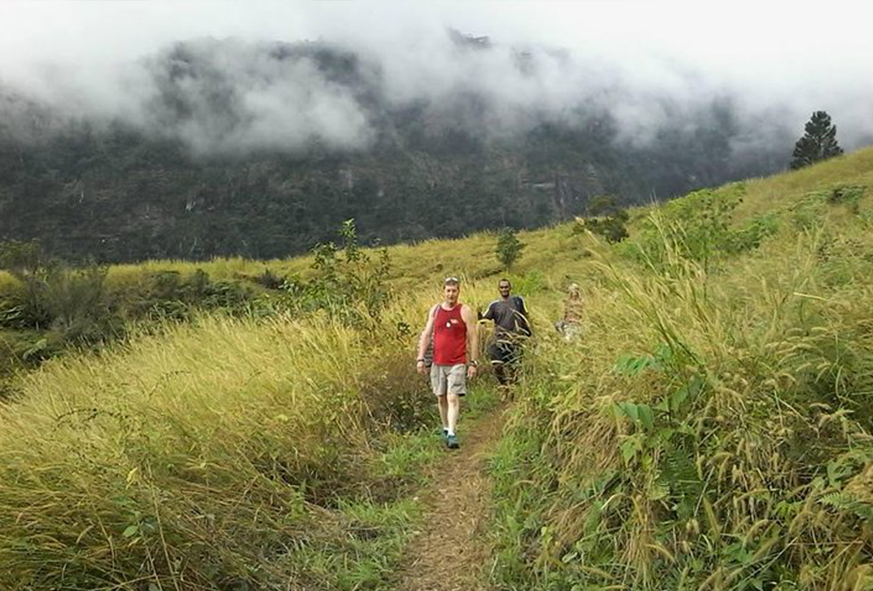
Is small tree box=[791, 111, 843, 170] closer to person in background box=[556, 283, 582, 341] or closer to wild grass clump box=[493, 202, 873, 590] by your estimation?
person in background box=[556, 283, 582, 341]

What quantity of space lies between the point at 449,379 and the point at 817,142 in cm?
3174

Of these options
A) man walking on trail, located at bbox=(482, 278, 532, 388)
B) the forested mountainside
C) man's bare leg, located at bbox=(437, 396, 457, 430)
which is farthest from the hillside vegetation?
the forested mountainside

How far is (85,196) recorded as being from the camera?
9812cm

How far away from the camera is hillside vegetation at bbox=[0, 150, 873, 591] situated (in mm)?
2912

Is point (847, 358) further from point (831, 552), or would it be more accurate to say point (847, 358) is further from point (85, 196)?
point (85, 196)

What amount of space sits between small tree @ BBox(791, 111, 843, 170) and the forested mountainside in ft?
94.0

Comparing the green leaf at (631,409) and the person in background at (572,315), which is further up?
the green leaf at (631,409)

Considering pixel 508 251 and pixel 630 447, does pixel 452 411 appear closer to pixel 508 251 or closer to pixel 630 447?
pixel 630 447

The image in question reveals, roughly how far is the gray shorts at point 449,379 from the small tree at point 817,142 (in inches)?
1148

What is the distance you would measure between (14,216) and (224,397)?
95.4 m

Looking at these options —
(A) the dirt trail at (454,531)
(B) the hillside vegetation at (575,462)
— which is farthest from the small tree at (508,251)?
(A) the dirt trail at (454,531)

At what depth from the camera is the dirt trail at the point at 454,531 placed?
156 inches

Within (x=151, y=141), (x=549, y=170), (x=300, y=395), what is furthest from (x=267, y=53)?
(x=300, y=395)

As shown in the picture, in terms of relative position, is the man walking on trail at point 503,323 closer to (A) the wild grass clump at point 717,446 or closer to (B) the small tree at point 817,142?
(A) the wild grass clump at point 717,446
